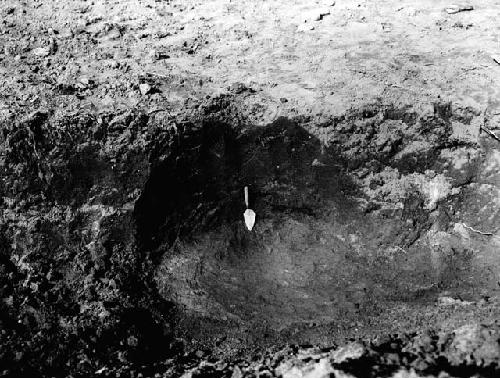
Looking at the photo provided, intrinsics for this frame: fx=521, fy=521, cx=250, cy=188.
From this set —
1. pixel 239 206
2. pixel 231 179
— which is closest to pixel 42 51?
pixel 231 179

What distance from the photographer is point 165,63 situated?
10.4 feet

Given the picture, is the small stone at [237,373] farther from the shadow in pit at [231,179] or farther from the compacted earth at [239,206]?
the shadow in pit at [231,179]

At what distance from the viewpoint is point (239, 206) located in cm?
300

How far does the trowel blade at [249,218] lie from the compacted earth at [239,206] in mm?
26

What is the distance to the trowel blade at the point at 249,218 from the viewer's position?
302 cm

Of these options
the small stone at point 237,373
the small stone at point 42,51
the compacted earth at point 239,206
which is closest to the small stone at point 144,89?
the compacted earth at point 239,206

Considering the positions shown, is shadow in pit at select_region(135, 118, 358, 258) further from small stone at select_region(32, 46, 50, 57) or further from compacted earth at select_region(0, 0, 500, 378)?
small stone at select_region(32, 46, 50, 57)

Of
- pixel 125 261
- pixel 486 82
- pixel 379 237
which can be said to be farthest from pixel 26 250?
pixel 486 82

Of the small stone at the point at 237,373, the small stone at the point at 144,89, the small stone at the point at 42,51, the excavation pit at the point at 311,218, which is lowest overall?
the small stone at the point at 237,373

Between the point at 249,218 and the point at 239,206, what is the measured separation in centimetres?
10

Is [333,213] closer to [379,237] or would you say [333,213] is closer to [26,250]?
[379,237]

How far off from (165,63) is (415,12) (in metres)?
1.77

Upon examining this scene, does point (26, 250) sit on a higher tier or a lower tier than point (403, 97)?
lower

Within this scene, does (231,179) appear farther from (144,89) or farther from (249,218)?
(144,89)
